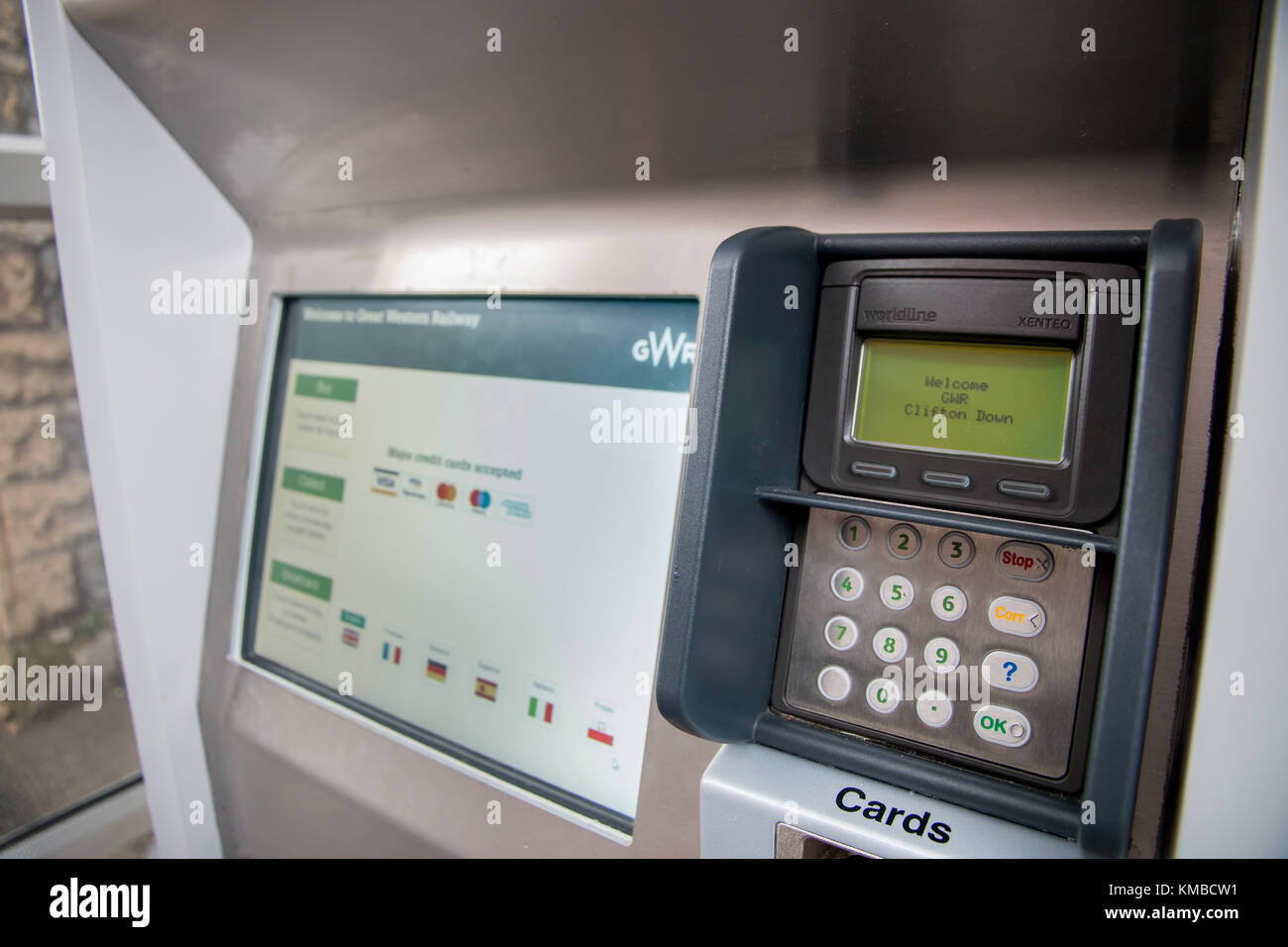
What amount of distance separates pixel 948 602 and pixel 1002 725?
0.10 metres

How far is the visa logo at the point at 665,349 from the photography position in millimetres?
866

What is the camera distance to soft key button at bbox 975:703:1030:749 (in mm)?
584

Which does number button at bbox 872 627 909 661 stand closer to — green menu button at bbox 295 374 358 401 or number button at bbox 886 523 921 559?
number button at bbox 886 523 921 559

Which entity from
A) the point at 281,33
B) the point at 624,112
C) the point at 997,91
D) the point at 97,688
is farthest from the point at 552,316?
the point at 97,688

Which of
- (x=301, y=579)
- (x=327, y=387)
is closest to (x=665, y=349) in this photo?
(x=327, y=387)

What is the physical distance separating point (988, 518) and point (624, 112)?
547 millimetres

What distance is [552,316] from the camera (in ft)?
3.25

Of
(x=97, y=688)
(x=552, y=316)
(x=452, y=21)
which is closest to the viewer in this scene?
(x=452, y=21)

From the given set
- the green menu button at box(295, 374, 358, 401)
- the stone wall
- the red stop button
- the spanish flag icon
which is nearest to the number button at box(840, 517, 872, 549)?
the red stop button

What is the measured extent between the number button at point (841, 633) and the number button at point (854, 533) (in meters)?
0.06

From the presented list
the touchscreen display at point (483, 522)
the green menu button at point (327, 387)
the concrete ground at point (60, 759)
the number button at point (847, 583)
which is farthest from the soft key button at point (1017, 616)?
the concrete ground at point (60, 759)

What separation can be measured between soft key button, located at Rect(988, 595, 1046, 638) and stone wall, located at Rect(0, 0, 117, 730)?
6.36 ft

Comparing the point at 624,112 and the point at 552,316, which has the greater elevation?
the point at 624,112
